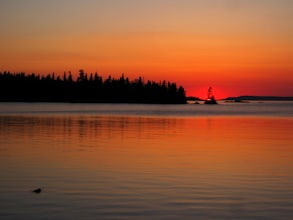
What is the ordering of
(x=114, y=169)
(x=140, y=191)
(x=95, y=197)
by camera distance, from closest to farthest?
(x=95, y=197)
(x=140, y=191)
(x=114, y=169)

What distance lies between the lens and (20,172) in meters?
23.8

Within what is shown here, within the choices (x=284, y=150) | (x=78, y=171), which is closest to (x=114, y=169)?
(x=78, y=171)

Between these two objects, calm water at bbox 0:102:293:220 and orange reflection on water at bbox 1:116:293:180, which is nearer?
calm water at bbox 0:102:293:220

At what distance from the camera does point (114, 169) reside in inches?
1005

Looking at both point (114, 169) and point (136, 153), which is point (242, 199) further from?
point (136, 153)

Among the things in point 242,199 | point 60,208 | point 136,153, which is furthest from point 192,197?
point 136,153

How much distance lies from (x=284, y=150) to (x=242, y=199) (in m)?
18.5

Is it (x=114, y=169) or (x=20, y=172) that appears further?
(x=114, y=169)

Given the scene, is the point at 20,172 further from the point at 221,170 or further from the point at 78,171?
the point at 221,170

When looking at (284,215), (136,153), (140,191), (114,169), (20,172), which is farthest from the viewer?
(136,153)

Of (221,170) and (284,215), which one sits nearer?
(284,215)

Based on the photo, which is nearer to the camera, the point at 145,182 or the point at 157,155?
the point at 145,182

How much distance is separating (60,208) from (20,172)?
25.8 ft

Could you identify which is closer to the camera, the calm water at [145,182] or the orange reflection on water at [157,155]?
the calm water at [145,182]
